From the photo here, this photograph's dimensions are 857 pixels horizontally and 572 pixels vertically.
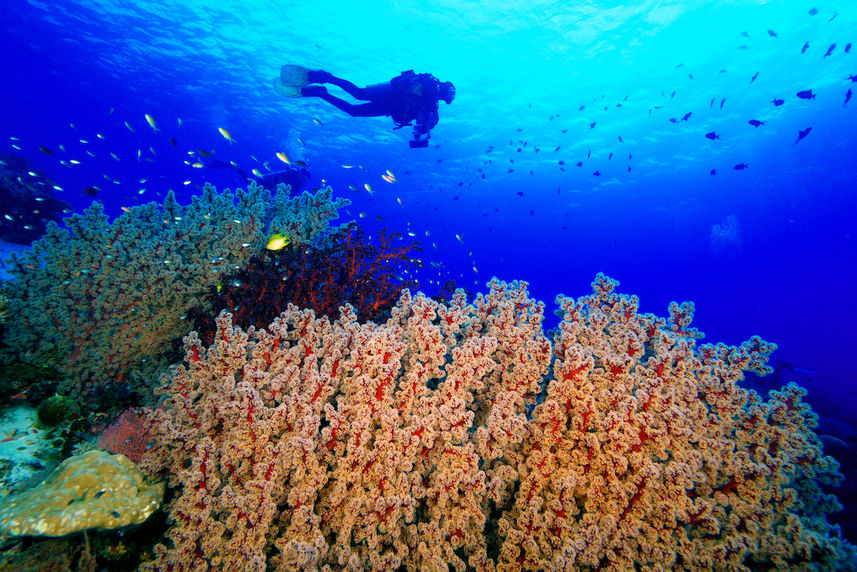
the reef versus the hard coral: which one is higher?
the hard coral

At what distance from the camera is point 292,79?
1677 centimetres

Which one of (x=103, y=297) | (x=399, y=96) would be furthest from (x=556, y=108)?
(x=103, y=297)

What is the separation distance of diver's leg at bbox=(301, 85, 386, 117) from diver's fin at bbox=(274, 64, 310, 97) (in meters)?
0.35

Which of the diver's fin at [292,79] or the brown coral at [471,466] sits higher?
the diver's fin at [292,79]

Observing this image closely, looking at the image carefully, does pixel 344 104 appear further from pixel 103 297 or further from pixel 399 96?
pixel 103 297

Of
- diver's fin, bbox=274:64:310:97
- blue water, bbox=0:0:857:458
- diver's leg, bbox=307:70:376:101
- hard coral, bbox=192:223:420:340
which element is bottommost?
hard coral, bbox=192:223:420:340

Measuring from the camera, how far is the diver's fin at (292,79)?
658 inches

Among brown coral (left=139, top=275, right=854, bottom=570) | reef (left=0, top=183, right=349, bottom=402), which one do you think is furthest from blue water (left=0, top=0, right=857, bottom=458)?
A: brown coral (left=139, top=275, right=854, bottom=570)

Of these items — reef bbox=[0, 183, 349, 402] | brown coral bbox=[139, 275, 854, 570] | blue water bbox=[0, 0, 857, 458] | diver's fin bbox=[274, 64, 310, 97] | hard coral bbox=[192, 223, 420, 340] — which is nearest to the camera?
brown coral bbox=[139, 275, 854, 570]

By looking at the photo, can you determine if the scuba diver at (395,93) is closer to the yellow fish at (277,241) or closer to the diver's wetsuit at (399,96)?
the diver's wetsuit at (399,96)

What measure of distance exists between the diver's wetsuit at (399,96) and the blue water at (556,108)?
3933 millimetres

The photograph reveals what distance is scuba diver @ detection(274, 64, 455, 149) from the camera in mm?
16016

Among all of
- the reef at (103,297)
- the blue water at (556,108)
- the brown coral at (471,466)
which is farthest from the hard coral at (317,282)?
the blue water at (556,108)

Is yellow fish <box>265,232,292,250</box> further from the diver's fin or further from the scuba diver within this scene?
the diver's fin
